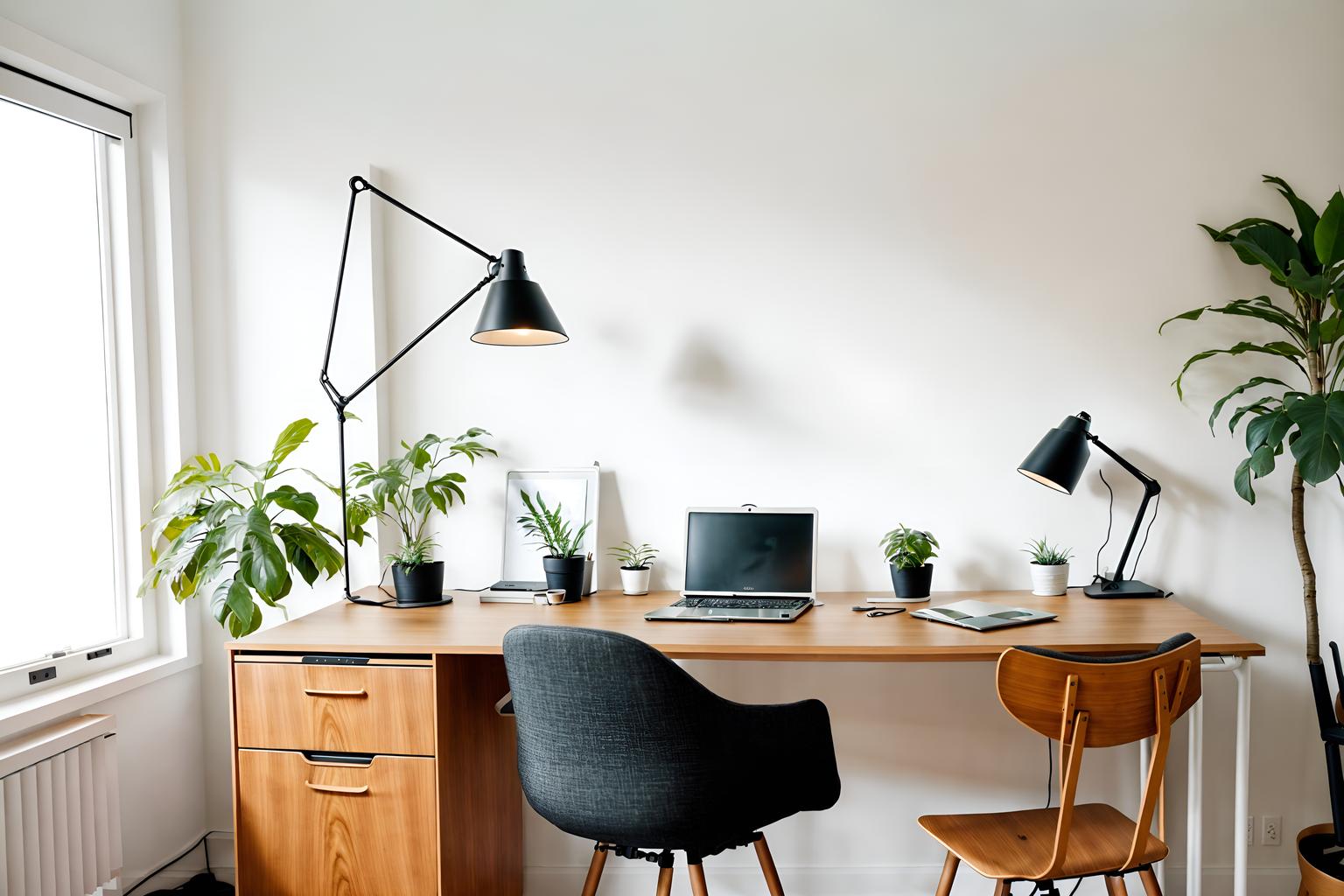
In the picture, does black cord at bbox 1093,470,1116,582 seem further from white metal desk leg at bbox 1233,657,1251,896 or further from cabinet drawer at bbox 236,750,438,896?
cabinet drawer at bbox 236,750,438,896

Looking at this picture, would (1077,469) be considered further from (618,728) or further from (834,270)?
(618,728)

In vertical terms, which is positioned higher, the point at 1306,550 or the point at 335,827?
the point at 1306,550

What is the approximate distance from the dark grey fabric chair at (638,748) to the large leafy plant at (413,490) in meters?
0.84

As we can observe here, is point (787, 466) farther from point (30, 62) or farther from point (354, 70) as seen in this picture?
point (30, 62)

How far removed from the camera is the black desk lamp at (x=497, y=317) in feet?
7.00

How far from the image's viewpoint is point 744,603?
224 centimetres

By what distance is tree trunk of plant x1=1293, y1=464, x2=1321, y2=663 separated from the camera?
214 centimetres

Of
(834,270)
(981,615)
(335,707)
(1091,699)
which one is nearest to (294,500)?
(335,707)

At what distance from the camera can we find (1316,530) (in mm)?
2342

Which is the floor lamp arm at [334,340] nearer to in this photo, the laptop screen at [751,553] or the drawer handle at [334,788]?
the drawer handle at [334,788]

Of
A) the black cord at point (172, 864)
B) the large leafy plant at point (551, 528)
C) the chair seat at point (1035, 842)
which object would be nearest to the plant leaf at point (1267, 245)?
the chair seat at point (1035, 842)

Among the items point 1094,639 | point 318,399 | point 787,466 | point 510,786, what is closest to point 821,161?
point 787,466

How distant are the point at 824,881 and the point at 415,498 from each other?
156 cm

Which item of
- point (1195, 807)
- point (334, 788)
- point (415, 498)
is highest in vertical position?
point (415, 498)
